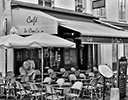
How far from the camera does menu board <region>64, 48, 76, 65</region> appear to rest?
16.5m

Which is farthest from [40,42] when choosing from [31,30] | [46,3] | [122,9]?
[122,9]

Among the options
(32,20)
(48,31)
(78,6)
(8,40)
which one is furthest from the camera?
(78,6)

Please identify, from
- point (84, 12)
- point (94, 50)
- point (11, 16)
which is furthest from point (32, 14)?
point (94, 50)

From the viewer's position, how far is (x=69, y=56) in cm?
1677

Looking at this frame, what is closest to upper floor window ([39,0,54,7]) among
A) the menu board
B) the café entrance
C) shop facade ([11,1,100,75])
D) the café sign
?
shop facade ([11,1,100,75])

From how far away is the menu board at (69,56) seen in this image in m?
16.5

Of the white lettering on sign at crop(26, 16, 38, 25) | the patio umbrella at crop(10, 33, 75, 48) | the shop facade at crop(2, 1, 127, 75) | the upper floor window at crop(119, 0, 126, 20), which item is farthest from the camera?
the upper floor window at crop(119, 0, 126, 20)

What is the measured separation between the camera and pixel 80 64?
704 inches

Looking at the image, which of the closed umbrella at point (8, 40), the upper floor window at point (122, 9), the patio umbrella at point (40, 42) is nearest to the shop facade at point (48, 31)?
the patio umbrella at point (40, 42)

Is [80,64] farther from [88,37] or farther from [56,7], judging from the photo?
[88,37]

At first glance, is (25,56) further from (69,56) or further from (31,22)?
(69,56)

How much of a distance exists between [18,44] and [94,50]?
952 centimetres

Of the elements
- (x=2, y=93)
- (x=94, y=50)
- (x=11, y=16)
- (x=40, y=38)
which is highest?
(x=11, y=16)

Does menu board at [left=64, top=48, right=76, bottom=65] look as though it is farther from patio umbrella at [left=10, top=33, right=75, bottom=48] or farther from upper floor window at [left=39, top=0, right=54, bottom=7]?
patio umbrella at [left=10, top=33, right=75, bottom=48]
